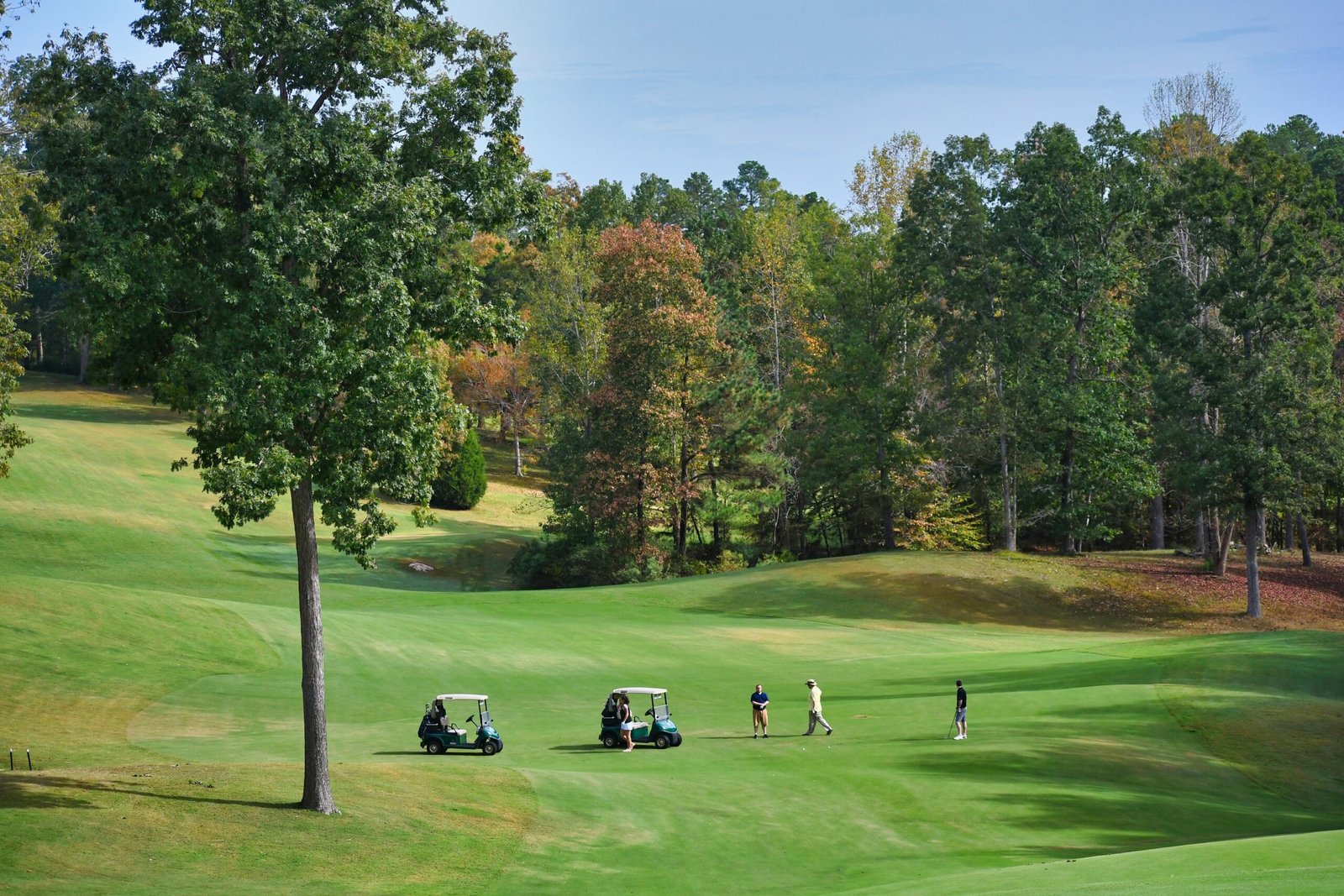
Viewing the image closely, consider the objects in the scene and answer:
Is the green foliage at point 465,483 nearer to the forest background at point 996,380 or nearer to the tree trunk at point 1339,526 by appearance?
the forest background at point 996,380

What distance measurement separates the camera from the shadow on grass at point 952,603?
5641 cm

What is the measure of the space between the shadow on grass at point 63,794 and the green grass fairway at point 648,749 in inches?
3.2

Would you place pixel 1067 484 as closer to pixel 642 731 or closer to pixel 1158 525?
pixel 1158 525

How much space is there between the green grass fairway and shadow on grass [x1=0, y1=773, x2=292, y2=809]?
0.26 feet

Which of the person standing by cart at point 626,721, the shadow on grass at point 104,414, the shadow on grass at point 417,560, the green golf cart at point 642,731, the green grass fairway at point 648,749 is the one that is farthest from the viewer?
the shadow on grass at point 104,414

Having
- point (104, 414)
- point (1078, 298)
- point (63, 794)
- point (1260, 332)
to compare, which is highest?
point (1078, 298)

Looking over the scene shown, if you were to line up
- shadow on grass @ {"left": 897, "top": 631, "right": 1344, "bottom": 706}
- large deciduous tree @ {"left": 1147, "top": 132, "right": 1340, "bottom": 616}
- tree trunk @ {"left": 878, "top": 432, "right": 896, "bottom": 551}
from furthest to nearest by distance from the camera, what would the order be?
1. tree trunk @ {"left": 878, "top": 432, "right": 896, "bottom": 551}
2. large deciduous tree @ {"left": 1147, "top": 132, "right": 1340, "bottom": 616}
3. shadow on grass @ {"left": 897, "top": 631, "right": 1344, "bottom": 706}

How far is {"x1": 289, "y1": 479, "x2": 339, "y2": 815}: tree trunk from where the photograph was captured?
826 inches

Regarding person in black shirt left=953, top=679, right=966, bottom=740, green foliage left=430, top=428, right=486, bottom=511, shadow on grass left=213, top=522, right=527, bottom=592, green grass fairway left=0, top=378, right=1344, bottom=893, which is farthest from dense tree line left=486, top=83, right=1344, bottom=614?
person in black shirt left=953, top=679, right=966, bottom=740

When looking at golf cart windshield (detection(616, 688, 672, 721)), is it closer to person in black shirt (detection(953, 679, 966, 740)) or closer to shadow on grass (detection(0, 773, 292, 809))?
person in black shirt (detection(953, 679, 966, 740))

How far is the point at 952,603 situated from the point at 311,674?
41626mm

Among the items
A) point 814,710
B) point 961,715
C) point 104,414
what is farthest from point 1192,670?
point 104,414

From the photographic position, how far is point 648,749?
2895 centimetres

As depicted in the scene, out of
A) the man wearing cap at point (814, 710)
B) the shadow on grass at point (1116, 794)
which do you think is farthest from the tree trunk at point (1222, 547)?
the man wearing cap at point (814, 710)
